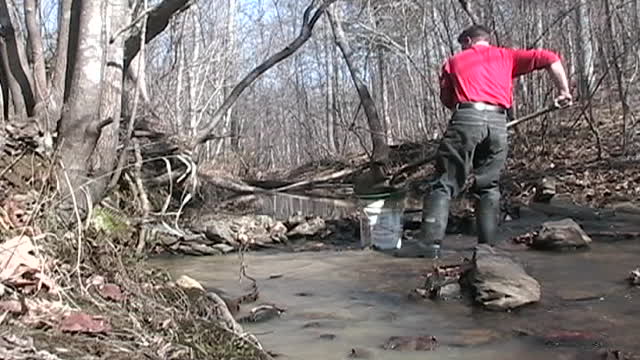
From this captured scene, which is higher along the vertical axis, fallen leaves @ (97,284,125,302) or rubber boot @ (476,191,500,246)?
rubber boot @ (476,191,500,246)

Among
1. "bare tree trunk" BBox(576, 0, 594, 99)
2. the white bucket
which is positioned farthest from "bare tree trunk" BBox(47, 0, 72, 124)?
"bare tree trunk" BBox(576, 0, 594, 99)

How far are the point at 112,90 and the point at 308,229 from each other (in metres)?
3.84

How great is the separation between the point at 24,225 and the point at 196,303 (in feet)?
3.01

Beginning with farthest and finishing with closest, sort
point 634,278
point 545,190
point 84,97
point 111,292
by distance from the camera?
point 545,190, point 84,97, point 634,278, point 111,292

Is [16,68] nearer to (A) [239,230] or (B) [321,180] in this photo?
(A) [239,230]

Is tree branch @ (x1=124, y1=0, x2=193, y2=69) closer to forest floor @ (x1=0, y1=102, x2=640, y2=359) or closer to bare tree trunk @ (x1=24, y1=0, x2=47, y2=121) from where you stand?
bare tree trunk @ (x1=24, y1=0, x2=47, y2=121)

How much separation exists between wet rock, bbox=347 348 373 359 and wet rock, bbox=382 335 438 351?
0.12m

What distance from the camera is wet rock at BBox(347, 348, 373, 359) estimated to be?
3645mm

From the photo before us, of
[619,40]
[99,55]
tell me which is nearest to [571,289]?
[99,55]

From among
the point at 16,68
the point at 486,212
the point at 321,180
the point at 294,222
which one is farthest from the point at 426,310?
the point at 321,180

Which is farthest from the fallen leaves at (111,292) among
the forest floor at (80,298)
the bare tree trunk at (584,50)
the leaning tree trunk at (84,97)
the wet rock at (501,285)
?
the bare tree trunk at (584,50)

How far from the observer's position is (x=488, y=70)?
623 cm

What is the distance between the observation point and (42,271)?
335 cm

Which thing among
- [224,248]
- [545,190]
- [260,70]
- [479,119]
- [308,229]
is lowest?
[224,248]
